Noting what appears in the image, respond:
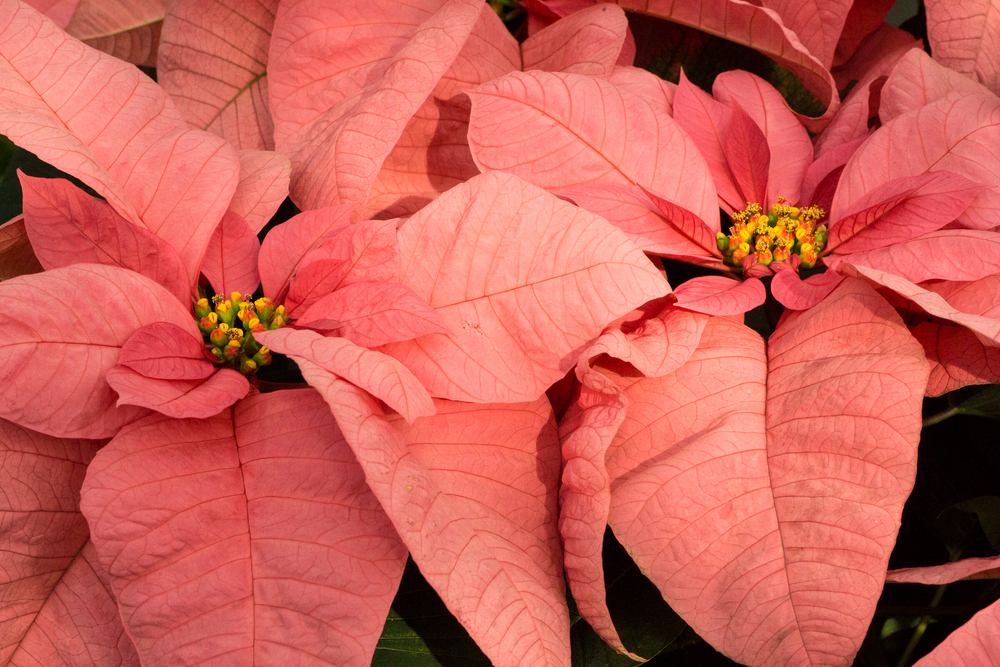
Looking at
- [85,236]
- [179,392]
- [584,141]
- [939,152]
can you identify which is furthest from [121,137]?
[939,152]

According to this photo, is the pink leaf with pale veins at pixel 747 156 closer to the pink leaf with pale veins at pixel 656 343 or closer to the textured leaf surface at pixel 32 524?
the pink leaf with pale veins at pixel 656 343

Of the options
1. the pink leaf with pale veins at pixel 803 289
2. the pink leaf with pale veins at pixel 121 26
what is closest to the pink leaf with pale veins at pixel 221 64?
the pink leaf with pale veins at pixel 121 26

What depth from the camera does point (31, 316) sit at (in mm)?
365

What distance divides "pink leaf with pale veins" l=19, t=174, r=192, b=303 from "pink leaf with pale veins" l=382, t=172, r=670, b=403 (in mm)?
134

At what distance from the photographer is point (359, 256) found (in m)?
0.44

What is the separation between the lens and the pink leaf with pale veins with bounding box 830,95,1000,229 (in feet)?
1.58

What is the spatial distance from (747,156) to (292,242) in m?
0.30

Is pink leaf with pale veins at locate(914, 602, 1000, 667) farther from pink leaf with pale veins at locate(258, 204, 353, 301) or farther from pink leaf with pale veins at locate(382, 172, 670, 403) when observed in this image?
pink leaf with pale veins at locate(258, 204, 353, 301)

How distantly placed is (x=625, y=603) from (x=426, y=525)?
0.20 m

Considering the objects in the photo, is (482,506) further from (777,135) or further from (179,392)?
(777,135)

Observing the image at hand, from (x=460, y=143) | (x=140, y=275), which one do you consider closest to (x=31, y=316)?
(x=140, y=275)

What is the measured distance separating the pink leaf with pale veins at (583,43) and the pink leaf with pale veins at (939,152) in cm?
18

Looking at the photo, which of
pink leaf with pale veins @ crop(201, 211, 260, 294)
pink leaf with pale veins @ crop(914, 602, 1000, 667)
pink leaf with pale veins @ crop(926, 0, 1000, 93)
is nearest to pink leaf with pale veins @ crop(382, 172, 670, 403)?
pink leaf with pale veins @ crop(201, 211, 260, 294)

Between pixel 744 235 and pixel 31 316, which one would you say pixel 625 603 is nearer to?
pixel 744 235
